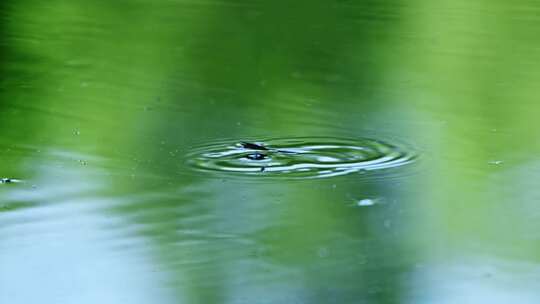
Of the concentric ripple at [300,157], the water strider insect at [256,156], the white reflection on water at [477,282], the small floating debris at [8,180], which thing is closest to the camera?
the white reflection on water at [477,282]

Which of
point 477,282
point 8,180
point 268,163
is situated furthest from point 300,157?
point 477,282

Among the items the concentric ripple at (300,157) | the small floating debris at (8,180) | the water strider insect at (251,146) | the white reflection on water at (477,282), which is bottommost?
the white reflection on water at (477,282)

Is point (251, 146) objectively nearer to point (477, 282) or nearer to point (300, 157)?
point (300, 157)

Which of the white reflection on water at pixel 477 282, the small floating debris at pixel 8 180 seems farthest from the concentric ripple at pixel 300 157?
the white reflection on water at pixel 477 282

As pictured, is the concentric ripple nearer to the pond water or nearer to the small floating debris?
the pond water

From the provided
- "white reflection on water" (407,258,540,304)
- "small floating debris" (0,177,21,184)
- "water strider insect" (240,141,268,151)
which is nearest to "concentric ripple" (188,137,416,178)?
"water strider insect" (240,141,268,151)

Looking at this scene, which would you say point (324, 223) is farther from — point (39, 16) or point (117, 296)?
point (39, 16)

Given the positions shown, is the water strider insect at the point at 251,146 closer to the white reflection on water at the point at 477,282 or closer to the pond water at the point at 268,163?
the pond water at the point at 268,163

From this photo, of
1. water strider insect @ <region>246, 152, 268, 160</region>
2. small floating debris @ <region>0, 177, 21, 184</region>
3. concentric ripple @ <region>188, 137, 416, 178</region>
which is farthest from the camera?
water strider insect @ <region>246, 152, 268, 160</region>

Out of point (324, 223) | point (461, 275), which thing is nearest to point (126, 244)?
point (324, 223)
